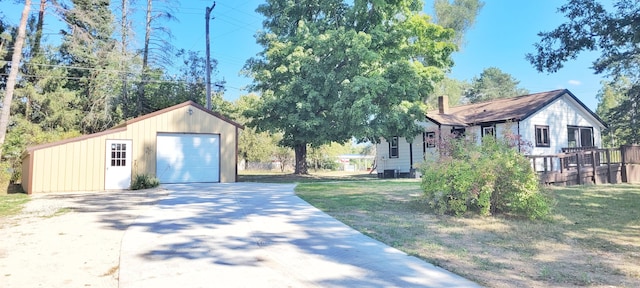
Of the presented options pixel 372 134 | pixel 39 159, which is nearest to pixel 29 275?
pixel 39 159

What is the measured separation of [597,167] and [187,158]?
1564cm

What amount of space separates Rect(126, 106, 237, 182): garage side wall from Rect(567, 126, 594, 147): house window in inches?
715

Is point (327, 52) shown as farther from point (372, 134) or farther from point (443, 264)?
point (443, 264)

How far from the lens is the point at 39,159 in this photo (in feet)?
43.7

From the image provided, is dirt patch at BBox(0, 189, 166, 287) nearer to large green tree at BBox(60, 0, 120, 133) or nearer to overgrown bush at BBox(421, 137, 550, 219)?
overgrown bush at BBox(421, 137, 550, 219)

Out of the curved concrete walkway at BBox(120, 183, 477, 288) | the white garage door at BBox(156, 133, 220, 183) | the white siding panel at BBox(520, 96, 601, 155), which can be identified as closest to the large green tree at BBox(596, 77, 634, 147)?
the white siding panel at BBox(520, 96, 601, 155)

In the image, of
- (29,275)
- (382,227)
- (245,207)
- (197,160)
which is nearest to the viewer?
(29,275)

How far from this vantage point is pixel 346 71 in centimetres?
1791

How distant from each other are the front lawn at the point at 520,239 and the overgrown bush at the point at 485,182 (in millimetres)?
308

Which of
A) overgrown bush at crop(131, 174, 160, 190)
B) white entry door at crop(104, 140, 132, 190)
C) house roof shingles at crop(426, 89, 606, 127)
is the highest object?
house roof shingles at crop(426, 89, 606, 127)

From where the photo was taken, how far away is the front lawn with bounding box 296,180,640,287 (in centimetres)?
413

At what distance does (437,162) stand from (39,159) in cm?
1327

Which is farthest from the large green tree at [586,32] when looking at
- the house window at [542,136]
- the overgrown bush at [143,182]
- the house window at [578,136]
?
the overgrown bush at [143,182]

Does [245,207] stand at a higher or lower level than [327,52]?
lower
